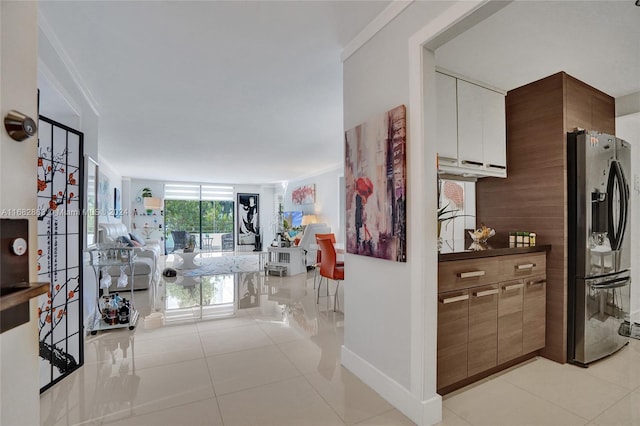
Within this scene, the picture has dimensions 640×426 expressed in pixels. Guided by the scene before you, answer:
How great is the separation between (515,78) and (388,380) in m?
2.71

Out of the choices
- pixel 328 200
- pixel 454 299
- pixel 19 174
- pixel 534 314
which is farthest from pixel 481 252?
pixel 328 200

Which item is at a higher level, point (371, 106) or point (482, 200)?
point (371, 106)

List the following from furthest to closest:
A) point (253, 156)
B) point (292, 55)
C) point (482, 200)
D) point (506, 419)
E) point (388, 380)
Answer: point (253, 156), point (482, 200), point (292, 55), point (388, 380), point (506, 419)

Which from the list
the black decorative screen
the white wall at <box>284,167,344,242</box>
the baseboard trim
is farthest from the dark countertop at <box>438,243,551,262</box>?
the white wall at <box>284,167,344,242</box>

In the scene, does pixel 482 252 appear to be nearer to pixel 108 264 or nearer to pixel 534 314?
pixel 534 314

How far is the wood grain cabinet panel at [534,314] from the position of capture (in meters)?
2.42

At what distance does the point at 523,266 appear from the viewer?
7.81 ft

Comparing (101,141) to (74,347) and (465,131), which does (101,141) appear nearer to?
(74,347)

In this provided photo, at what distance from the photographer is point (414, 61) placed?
5.90 ft

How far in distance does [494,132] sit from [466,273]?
4.95ft

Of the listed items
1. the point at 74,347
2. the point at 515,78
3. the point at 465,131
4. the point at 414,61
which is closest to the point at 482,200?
the point at 465,131

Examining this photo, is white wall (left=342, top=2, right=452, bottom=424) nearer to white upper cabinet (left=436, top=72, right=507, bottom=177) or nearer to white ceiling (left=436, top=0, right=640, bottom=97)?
white ceiling (left=436, top=0, right=640, bottom=97)

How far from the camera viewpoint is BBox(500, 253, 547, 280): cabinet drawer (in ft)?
7.51

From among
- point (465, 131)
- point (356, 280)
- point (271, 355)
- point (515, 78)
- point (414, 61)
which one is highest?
point (515, 78)
